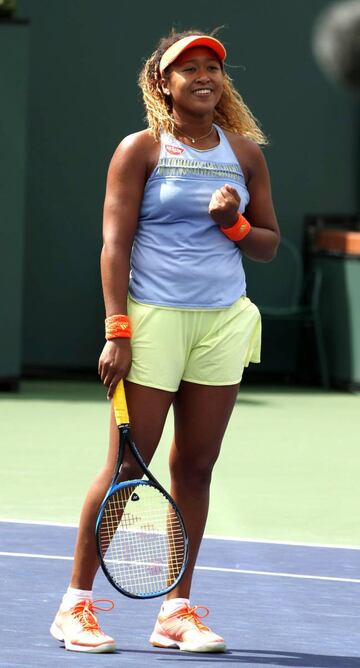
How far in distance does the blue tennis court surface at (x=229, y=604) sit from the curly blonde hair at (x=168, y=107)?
4.57 feet

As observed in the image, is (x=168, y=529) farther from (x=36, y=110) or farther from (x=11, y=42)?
(x=36, y=110)

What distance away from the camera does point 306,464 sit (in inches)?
330

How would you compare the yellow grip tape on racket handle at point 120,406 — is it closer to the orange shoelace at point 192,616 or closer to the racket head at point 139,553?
the racket head at point 139,553

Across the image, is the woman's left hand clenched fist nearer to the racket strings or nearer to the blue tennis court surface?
the racket strings

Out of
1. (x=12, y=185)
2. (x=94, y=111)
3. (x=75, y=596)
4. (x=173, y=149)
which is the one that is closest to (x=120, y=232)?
(x=173, y=149)

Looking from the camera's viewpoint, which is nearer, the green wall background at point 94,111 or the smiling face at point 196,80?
the smiling face at point 196,80

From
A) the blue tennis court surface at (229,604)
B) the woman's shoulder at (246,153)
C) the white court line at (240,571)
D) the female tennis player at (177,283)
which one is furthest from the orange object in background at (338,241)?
the female tennis player at (177,283)

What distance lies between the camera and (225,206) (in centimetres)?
418

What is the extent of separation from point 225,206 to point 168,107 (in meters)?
0.37

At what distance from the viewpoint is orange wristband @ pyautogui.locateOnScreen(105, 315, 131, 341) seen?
4.23 metres

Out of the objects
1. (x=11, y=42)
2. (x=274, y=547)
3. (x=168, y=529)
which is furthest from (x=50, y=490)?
(x=11, y=42)

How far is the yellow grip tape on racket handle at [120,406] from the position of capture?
4207mm

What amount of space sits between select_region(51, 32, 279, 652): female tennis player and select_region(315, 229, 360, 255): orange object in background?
773 cm

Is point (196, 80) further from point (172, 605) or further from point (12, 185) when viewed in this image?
point (12, 185)
